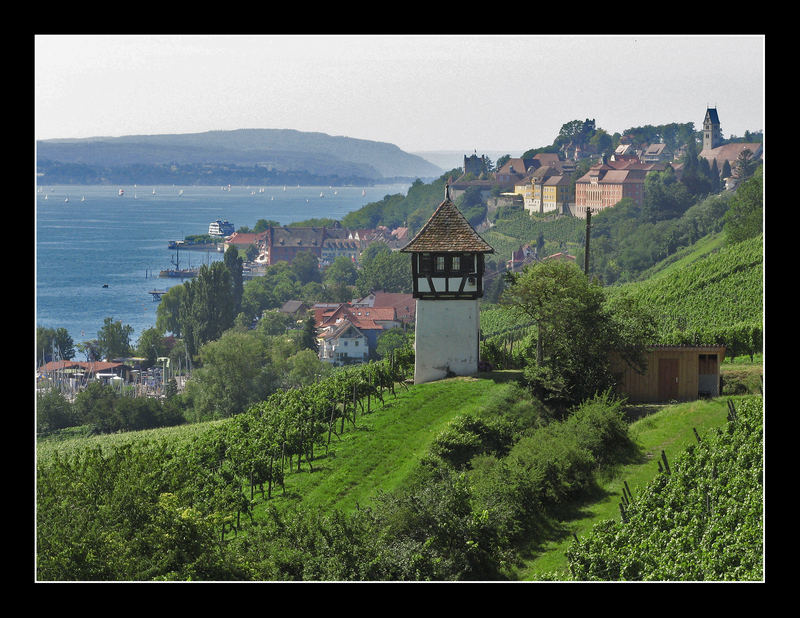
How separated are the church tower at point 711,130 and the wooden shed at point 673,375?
128 metres

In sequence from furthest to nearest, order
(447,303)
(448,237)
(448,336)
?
(448,237), (448,336), (447,303)

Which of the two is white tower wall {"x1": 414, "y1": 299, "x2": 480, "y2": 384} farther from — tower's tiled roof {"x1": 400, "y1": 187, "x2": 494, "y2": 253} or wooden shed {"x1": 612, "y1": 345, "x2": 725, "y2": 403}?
wooden shed {"x1": 612, "y1": 345, "x2": 725, "y2": 403}

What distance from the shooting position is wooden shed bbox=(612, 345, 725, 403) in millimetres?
26656

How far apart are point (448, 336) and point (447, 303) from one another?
2.97ft

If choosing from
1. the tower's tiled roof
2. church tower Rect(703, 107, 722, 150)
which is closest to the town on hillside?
church tower Rect(703, 107, 722, 150)

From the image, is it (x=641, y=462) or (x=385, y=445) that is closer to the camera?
(x=641, y=462)

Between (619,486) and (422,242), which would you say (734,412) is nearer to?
(619,486)

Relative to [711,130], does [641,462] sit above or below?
below

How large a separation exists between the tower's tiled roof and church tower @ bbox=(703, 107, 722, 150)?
12789cm

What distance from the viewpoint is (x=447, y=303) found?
2744 centimetres

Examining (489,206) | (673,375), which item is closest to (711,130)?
(489,206)

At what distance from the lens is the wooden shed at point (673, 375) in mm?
26656

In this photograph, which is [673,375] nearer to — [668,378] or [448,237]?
[668,378]

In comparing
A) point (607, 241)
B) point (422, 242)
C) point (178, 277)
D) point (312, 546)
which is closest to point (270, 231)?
point (178, 277)
